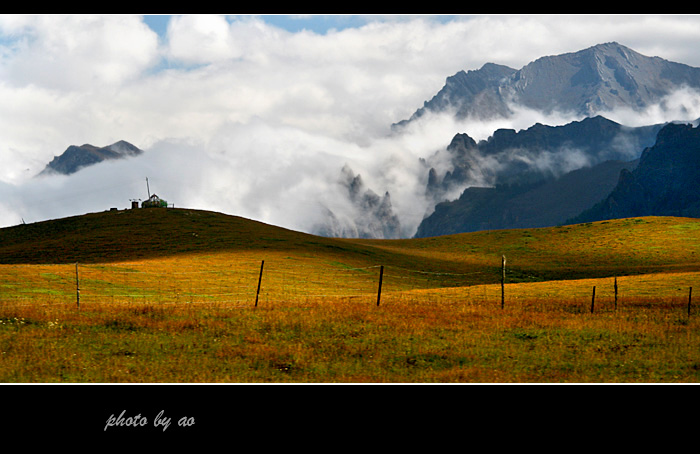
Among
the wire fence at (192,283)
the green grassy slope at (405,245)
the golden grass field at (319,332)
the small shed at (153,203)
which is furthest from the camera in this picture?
the small shed at (153,203)

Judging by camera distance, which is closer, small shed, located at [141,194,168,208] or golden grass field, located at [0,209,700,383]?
golden grass field, located at [0,209,700,383]

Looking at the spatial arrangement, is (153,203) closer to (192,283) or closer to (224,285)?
(192,283)

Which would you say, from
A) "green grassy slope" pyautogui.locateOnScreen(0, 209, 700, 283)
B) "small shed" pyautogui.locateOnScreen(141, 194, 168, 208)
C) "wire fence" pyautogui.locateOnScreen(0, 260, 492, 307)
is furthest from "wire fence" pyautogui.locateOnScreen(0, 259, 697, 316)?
"small shed" pyautogui.locateOnScreen(141, 194, 168, 208)

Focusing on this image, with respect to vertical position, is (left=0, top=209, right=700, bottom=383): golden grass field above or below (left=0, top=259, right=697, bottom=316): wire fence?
below

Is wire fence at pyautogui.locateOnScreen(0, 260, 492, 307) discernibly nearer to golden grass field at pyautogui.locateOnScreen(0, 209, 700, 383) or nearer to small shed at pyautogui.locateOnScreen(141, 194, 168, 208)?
golden grass field at pyautogui.locateOnScreen(0, 209, 700, 383)

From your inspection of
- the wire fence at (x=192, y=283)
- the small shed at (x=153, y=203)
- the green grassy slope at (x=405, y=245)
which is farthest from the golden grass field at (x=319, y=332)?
the small shed at (x=153, y=203)

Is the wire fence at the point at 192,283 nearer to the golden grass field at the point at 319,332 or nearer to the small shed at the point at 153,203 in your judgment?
the golden grass field at the point at 319,332

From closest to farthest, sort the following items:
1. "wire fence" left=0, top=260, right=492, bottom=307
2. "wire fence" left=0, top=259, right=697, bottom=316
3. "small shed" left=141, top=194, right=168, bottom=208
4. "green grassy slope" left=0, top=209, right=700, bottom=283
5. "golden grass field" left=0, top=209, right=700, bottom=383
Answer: "golden grass field" left=0, top=209, right=700, bottom=383
"wire fence" left=0, top=259, right=697, bottom=316
"wire fence" left=0, top=260, right=492, bottom=307
"green grassy slope" left=0, top=209, right=700, bottom=283
"small shed" left=141, top=194, right=168, bottom=208

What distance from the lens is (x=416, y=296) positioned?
2192 inches

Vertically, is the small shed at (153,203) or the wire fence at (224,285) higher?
the small shed at (153,203)

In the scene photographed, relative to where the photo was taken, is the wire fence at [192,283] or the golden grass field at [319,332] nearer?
the golden grass field at [319,332]

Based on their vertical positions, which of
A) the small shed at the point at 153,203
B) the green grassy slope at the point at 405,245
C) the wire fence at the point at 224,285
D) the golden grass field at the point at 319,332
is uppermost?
the small shed at the point at 153,203

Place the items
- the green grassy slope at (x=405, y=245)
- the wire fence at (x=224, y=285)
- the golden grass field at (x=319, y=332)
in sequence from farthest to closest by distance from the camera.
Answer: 1. the green grassy slope at (x=405, y=245)
2. the wire fence at (x=224, y=285)
3. the golden grass field at (x=319, y=332)
